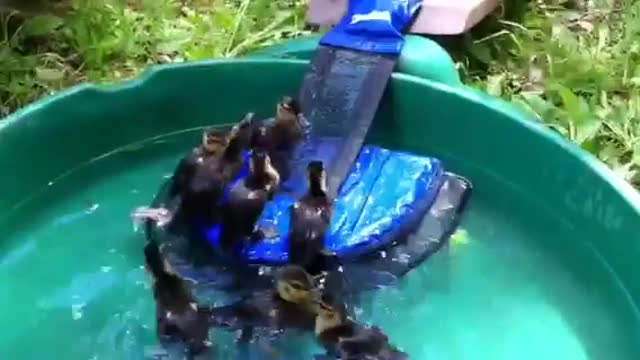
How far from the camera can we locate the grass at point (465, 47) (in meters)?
2.36

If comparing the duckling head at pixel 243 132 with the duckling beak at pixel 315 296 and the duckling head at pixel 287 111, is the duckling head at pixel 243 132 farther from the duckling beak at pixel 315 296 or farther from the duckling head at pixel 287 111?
the duckling beak at pixel 315 296

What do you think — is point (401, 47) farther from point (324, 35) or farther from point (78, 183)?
point (78, 183)

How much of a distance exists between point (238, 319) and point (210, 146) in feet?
0.99

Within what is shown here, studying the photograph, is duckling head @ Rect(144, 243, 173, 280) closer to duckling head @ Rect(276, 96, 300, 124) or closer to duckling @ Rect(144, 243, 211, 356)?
duckling @ Rect(144, 243, 211, 356)

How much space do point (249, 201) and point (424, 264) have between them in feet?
1.02

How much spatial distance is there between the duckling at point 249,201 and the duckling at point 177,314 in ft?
0.51

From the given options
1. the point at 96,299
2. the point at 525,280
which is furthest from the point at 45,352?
the point at 525,280

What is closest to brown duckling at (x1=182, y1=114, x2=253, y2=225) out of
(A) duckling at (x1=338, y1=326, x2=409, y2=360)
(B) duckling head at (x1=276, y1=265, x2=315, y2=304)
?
(B) duckling head at (x1=276, y1=265, x2=315, y2=304)

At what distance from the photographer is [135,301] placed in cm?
186

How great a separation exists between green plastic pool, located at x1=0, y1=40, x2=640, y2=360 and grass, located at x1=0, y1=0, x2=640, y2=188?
281 millimetres

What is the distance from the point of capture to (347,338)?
1.67 m

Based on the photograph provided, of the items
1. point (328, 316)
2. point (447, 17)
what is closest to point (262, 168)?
point (328, 316)

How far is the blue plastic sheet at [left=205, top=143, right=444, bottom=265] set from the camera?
1887 mm


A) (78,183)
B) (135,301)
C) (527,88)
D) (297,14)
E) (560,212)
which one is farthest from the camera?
(297,14)
